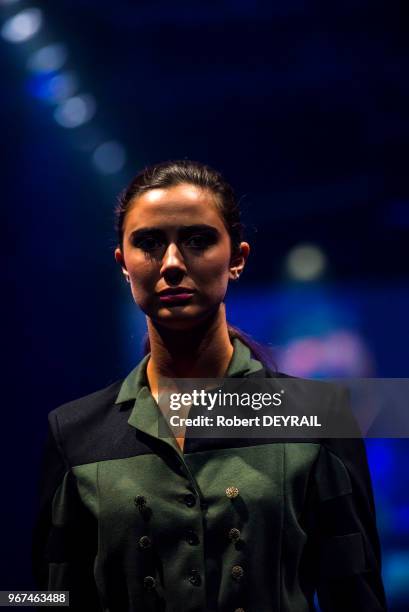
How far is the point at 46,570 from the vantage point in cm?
154

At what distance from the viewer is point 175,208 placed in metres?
1.49

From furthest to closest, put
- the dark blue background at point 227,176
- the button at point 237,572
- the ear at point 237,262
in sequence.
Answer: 1. the dark blue background at point 227,176
2. the ear at point 237,262
3. the button at point 237,572

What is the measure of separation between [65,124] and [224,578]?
1.54 meters

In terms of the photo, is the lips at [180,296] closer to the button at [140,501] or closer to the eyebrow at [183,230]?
the eyebrow at [183,230]

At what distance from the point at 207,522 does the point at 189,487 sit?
8cm

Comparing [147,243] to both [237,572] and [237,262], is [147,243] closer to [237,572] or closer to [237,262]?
[237,262]

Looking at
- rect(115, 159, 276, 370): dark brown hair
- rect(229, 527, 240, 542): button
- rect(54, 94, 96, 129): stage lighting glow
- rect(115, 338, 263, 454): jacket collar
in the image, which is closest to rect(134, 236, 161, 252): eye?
rect(115, 159, 276, 370): dark brown hair

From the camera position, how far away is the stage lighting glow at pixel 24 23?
7.17 feet

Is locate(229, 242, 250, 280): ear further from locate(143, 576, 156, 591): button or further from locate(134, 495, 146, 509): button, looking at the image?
locate(143, 576, 156, 591): button

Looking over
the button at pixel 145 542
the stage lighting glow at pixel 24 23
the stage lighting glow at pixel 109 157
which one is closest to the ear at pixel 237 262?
the button at pixel 145 542

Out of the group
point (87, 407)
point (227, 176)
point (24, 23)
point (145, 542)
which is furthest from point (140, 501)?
point (24, 23)

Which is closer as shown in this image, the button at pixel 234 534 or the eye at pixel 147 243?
the button at pixel 234 534

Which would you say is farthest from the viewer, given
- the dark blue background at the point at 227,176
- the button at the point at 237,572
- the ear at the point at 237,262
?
the dark blue background at the point at 227,176

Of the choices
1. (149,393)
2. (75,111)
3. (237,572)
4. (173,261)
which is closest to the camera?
(237,572)
